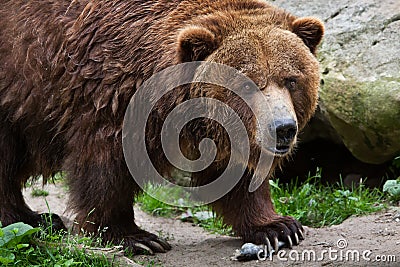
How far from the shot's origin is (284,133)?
5.28 m

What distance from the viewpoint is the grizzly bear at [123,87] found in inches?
217

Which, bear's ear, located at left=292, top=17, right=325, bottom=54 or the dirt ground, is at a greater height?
bear's ear, located at left=292, top=17, right=325, bottom=54

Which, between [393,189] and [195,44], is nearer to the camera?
[195,44]

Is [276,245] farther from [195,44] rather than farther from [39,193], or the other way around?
[39,193]

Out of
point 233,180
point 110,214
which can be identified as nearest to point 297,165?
point 233,180

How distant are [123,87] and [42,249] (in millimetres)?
1303

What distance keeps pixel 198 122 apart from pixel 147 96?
1.39 ft

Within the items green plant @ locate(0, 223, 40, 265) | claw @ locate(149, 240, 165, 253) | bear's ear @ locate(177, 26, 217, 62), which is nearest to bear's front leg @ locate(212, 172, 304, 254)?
claw @ locate(149, 240, 165, 253)

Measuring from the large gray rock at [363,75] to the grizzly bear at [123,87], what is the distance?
1.30m

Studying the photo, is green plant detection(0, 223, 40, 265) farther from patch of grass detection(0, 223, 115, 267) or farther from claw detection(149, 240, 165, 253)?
claw detection(149, 240, 165, 253)

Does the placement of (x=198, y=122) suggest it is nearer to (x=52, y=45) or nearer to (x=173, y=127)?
(x=173, y=127)

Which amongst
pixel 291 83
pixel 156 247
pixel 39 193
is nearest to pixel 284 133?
pixel 291 83

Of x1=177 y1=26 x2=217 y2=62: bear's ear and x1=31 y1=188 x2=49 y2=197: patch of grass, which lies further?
x1=31 y1=188 x2=49 y2=197: patch of grass

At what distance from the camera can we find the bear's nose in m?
5.21
